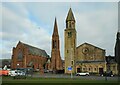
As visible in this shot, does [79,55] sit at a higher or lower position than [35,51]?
lower

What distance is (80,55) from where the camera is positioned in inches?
3472

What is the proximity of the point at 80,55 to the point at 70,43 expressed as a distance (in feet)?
25.2

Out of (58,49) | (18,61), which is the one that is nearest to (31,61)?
(18,61)

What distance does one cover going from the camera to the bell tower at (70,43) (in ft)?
271

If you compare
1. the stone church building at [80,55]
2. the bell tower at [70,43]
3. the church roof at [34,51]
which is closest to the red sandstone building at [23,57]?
the church roof at [34,51]

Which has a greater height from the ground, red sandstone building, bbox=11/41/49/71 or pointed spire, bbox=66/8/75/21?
pointed spire, bbox=66/8/75/21

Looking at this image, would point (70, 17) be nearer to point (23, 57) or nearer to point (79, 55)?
point (79, 55)

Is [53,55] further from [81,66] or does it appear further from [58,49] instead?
[81,66]

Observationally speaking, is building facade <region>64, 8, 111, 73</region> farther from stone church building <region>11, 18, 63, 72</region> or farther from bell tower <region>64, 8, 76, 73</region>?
stone church building <region>11, 18, 63, 72</region>

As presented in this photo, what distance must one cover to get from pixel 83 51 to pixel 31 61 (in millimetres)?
31305

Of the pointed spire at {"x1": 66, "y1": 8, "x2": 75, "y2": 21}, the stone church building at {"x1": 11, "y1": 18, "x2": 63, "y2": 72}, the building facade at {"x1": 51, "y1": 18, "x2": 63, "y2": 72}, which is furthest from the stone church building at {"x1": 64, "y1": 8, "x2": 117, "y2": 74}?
the building facade at {"x1": 51, "y1": 18, "x2": 63, "y2": 72}

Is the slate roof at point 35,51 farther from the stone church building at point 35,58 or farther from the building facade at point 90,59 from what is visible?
the building facade at point 90,59

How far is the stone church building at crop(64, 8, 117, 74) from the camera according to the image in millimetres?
83125

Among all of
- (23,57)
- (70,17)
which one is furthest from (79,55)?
(23,57)
